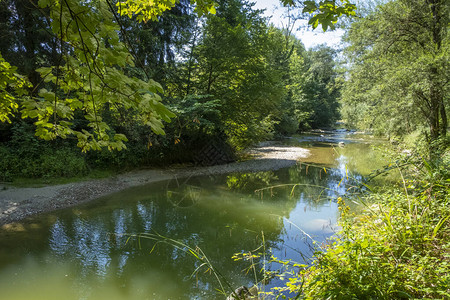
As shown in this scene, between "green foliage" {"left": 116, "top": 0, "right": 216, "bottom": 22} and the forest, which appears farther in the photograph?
"green foliage" {"left": 116, "top": 0, "right": 216, "bottom": 22}

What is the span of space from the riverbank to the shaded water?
0.54 metres

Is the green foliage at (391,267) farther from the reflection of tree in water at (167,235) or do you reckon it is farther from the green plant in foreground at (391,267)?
the reflection of tree in water at (167,235)

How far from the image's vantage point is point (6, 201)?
294 inches

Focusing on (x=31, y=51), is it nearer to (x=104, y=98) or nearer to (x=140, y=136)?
(x=140, y=136)

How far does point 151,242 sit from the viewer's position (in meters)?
5.77

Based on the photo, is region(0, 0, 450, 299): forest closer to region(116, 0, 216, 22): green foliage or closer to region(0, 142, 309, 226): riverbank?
region(116, 0, 216, 22): green foliage

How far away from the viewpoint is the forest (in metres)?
1.73

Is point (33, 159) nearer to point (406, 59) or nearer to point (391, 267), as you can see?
point (391, 267)

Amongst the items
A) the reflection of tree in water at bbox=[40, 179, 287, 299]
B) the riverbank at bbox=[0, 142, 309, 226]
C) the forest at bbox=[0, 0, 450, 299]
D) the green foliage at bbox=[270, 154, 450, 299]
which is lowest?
the reflection of tree in water at bbox=[40, 179, 287, 299]

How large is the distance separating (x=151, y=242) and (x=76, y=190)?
4.58m

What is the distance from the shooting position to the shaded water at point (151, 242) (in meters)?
4.14

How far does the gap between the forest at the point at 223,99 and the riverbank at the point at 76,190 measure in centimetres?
80

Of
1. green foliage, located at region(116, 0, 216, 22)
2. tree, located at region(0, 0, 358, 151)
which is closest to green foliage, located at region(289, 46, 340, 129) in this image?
green foliage, located at region(116, 0, 216, 22)

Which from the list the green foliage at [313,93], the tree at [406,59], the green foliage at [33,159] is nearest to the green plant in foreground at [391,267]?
the tree at [406,59]
